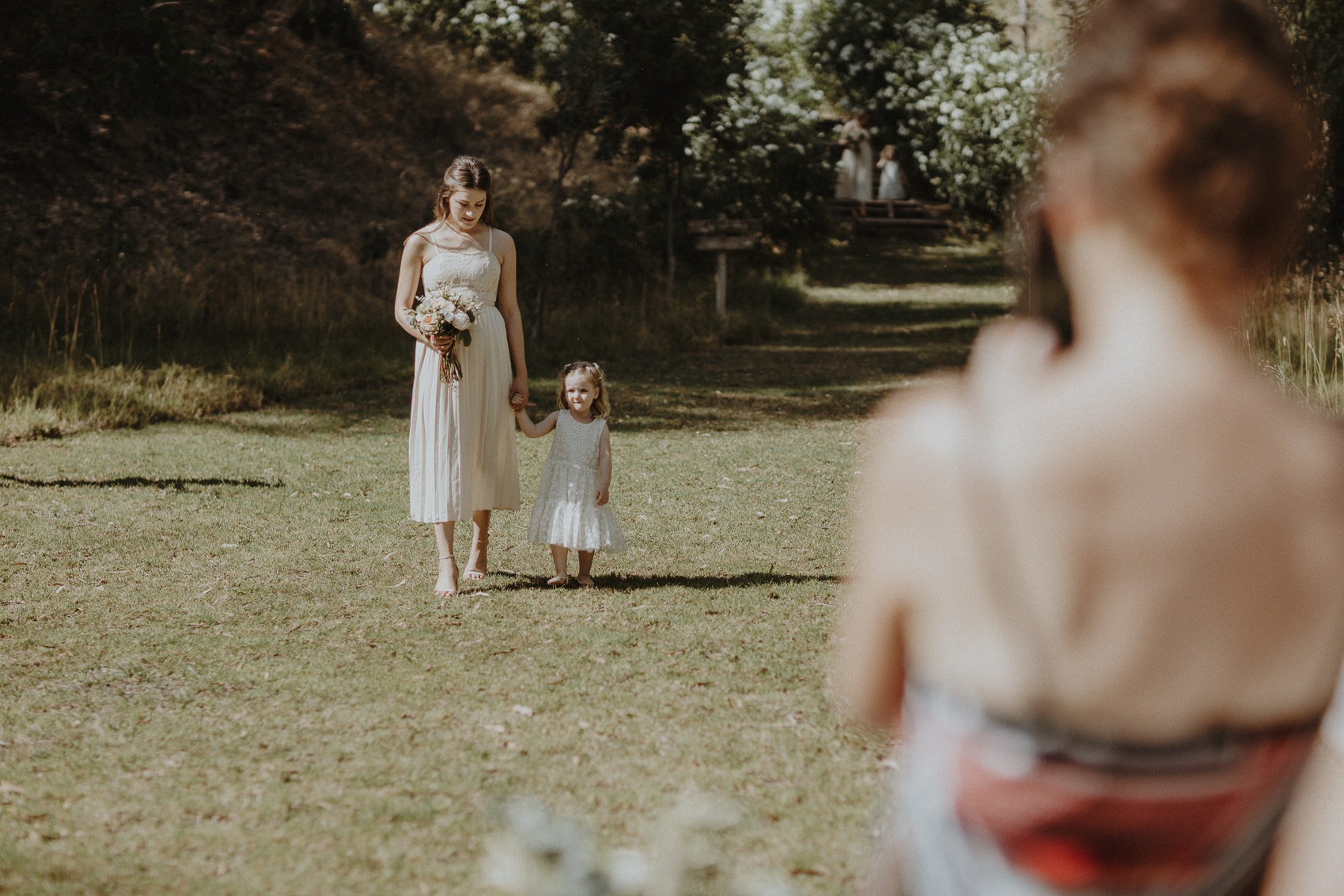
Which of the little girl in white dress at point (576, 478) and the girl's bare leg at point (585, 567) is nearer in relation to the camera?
the little girl in white dress at point (576, 478)

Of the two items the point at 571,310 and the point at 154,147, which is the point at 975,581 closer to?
the point at 571,310

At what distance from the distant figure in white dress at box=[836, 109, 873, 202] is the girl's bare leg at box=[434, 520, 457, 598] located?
78.0 feet

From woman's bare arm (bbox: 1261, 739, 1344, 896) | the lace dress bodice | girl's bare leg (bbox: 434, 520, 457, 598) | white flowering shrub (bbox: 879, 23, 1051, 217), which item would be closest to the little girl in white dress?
girl's bare leg (bbox: 434, 520, 457, 598)

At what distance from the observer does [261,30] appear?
87.0 feet

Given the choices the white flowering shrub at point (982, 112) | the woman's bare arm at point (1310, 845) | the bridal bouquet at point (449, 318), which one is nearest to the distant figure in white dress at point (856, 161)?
the white flowering shrub at point (982, 112)

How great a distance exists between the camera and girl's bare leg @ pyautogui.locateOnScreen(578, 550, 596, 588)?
21.7 feet

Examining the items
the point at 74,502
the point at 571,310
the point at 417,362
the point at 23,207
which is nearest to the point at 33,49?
the point at 23,207

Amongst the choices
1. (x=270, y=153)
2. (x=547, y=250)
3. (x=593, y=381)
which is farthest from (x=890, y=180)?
(x=593, y=381)

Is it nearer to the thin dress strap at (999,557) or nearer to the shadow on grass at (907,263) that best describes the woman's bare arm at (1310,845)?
the thin dress strap at (999,557)

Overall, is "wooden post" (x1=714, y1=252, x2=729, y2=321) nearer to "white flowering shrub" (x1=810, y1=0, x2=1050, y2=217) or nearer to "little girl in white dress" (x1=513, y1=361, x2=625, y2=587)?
"white flowering shrub" (x1=810, y1=0, x2=1050, y2=217)

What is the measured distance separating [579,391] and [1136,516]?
542cm

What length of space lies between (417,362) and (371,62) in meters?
22.8

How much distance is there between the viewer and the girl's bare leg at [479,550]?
670 centimetres

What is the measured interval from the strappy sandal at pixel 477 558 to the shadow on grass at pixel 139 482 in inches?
127
